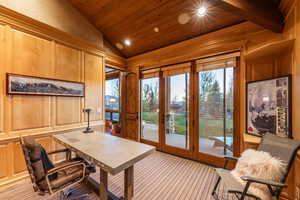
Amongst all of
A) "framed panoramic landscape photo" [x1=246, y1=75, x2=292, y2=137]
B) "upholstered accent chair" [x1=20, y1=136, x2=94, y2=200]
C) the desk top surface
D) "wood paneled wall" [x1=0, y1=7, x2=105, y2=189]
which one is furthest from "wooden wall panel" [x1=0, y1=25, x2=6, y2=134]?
"framed panoramic landscape photo" [x1=246, y1=75, x2=292, y2=137]

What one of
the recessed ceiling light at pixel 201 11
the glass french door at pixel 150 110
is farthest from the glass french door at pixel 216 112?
the glass french door at pixel 150 110

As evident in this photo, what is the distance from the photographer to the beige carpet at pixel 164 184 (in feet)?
6.26

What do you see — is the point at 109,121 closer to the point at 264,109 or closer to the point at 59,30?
the point at 59,30

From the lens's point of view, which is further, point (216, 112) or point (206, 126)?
point (206, 126)

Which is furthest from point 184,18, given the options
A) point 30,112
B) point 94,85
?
point 30,112

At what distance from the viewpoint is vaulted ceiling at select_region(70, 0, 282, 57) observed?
189 centimetres

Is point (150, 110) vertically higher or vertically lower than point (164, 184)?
higher

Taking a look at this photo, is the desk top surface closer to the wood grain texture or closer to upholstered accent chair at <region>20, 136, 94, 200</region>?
upholstered accent chair at <region>20, 136, 94, 200</region>

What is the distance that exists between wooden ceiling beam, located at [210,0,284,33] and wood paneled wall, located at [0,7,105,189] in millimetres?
2996

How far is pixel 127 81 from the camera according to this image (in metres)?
4.53

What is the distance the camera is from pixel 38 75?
2.43 m

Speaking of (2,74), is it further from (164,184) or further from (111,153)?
(164,184)

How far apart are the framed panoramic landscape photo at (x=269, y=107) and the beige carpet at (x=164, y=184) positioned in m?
1.26

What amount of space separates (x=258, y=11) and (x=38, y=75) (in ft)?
12.6
